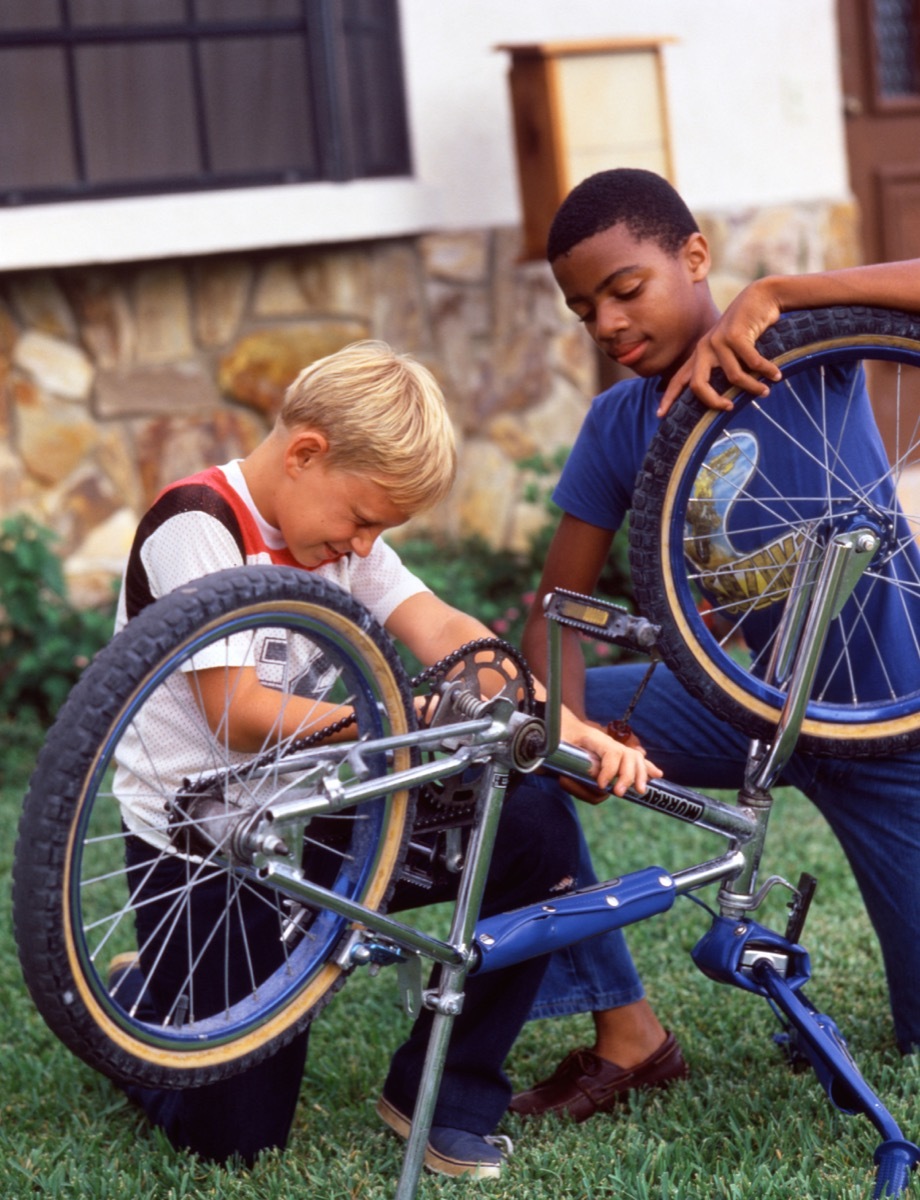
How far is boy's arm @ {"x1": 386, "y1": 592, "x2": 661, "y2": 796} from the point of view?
214 centimetres

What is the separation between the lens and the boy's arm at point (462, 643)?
7.01 ft

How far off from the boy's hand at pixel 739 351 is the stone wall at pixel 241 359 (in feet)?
10.4

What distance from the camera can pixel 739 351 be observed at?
2199 mm

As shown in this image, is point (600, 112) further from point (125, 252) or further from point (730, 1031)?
point (730, 1031)

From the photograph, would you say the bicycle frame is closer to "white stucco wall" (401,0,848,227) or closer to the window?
"white stucco wall" (401,0,848,227)

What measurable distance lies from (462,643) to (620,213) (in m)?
0.67

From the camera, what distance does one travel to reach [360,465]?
6.92 feet

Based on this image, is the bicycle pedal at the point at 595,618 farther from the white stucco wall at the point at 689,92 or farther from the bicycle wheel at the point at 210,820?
the white stucco wall at the point at 689,92

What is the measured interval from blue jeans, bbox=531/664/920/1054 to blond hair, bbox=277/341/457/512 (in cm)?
63

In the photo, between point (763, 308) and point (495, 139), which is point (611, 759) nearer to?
point (763, 308)

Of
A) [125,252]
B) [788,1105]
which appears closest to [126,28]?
[125,252]

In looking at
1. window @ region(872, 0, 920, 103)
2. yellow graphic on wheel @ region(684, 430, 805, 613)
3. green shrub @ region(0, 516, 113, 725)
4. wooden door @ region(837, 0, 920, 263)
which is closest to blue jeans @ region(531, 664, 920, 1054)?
yellow graphic on wheel @ region(684, 430, 805, 613)

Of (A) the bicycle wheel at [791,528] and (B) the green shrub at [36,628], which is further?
(B) the green shrub at [36,628]

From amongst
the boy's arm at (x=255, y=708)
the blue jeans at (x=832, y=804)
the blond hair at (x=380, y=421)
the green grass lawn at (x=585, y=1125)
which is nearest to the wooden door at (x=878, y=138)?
the green grass lawn at (x=585, y=1125)
